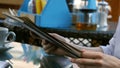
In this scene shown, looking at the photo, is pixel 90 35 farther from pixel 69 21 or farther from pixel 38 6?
pixel 38 6

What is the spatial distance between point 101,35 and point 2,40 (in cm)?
58

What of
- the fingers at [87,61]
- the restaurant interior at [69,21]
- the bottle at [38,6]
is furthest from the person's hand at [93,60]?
the bottle at [38,6]

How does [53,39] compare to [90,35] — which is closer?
[53,39]

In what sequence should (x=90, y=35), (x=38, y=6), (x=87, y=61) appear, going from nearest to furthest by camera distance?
(x=87, y=61)
(x=90, y=35)
(x=38, y=6)

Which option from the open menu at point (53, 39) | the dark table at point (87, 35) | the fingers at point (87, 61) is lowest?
the dark table at point (87, 35)

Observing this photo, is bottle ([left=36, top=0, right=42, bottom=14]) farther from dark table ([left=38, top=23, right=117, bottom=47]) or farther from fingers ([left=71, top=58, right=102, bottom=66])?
fingers ([left=71, top=58, right=102, bottom=66])

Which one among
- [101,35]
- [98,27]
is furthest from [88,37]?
[98,27]

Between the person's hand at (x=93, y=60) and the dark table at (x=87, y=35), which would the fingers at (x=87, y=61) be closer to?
the person's hand at (x=93, y=60)

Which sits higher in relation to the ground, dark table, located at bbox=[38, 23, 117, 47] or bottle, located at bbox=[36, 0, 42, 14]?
bottle, located at bbox=[36, 0, 42, 14]

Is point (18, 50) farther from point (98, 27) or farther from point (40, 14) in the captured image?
point (98, 27)

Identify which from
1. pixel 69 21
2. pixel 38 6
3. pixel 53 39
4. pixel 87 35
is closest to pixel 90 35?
pixel 87 35

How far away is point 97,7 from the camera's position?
1.74 meters

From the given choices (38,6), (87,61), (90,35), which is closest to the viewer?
(87,61)

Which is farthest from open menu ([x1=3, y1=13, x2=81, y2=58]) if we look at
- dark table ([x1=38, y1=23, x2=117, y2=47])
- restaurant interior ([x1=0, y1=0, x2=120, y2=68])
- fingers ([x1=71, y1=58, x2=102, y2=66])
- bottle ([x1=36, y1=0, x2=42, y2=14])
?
bottle ([x1=36, y1=0, x2=42, y2=14])
